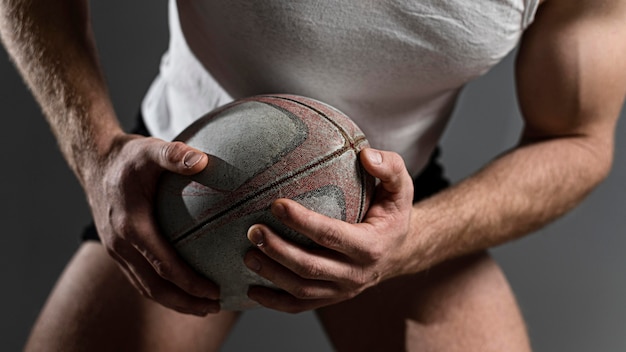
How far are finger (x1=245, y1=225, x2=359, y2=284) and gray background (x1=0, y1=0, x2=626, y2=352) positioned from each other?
4.04 feet

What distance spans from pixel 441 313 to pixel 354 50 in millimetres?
478

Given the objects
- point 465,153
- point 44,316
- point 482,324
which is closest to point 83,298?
point 44,316

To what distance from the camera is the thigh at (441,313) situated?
148 cm

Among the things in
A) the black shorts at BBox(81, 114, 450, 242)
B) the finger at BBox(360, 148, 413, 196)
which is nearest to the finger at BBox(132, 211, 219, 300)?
the finger at BBox(360, 148, 413, 196)

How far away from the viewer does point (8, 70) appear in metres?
2.23

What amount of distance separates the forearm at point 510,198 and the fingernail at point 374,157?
0.19 metres

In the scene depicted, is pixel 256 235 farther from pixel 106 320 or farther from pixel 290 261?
pixel 106 320

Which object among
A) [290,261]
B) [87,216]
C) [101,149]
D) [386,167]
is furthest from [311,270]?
[87,216]

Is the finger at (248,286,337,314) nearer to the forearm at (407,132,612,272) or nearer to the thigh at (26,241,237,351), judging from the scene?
the forearm at (407,132,612,272)

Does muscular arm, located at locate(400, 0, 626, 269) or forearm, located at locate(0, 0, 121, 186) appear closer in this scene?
forearm, located at locate(0, 0, 121, 186)

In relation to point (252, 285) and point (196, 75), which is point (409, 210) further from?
point (196, 75)

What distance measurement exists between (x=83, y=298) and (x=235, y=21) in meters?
0.53

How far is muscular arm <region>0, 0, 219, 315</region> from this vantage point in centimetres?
110

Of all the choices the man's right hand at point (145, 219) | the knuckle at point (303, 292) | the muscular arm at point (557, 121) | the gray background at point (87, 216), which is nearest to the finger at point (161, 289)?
the man's right hand at point (145, 219)
